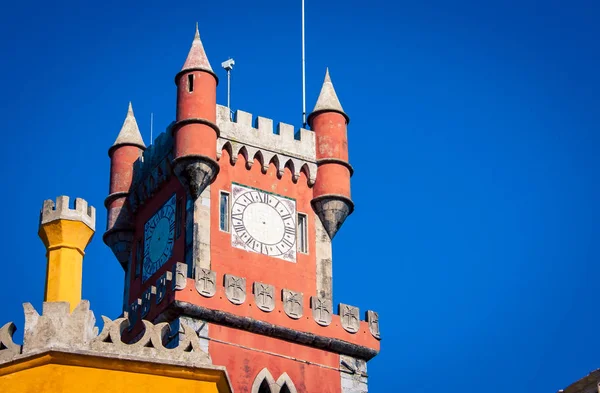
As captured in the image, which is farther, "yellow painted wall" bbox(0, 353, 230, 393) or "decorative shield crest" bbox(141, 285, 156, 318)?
"decorative shield crest" bbox(141, 285, 156, 318)

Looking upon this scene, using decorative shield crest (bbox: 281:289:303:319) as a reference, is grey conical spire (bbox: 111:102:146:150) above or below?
above

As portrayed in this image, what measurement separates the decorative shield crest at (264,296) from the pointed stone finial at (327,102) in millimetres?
7360

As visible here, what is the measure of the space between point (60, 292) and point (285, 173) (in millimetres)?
22808

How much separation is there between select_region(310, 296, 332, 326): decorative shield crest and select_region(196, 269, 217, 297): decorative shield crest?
332 centimetres

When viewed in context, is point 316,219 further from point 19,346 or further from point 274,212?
point 19,346

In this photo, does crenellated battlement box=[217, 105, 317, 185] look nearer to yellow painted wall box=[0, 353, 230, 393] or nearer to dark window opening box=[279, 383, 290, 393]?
dark window opening box=[279, 383, 290, 393]

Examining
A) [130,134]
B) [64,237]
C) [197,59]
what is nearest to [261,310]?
[197,59]

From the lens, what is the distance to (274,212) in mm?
44219

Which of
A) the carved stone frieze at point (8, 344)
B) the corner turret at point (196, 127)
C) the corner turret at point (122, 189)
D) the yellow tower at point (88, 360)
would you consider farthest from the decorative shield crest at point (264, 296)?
the carved stone frieze at point (8, 344)

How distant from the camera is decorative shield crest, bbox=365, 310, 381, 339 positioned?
144 ft

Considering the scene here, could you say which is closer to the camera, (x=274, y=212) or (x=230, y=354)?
(x=230, y=354)

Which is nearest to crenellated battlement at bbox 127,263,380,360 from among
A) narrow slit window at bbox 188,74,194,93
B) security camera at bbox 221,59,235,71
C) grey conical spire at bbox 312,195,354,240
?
grey conical spire at bbox 312,195,354,240

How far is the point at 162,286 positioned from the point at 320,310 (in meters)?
4.78

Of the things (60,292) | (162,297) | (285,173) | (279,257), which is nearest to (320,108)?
(285,173)
